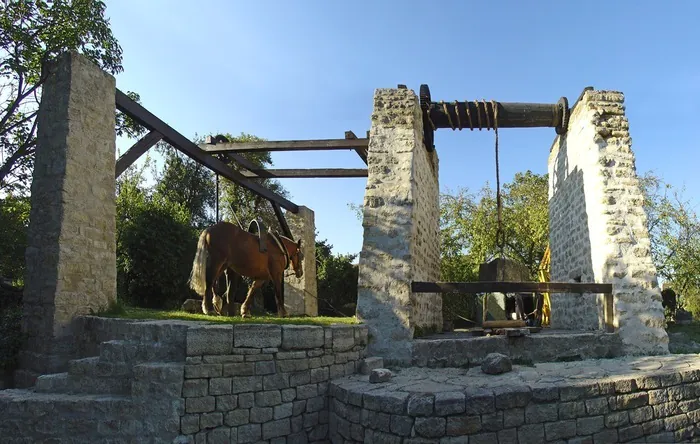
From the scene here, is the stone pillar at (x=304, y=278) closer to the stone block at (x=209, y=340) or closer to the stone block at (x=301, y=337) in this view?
the stone block at (x=301, y=337)

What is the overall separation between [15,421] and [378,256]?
399cm

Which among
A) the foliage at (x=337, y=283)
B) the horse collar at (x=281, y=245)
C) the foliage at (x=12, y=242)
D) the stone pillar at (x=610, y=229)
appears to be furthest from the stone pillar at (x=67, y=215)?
the foliage at (x=337, y=283)

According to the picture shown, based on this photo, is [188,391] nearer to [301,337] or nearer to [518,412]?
[301,337]

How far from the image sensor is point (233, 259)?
707 centimetres

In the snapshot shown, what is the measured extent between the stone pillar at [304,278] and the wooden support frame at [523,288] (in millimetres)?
5755

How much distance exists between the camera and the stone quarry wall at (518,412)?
13.2ft

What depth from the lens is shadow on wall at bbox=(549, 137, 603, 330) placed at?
6.86m

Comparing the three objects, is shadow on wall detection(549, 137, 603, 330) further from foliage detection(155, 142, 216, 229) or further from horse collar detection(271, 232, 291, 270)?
foliage detection(155, 142, 216, 229)

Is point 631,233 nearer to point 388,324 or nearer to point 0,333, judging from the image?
point 388,324

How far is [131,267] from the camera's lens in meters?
11.1

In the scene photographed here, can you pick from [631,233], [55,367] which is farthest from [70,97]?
[631,233]

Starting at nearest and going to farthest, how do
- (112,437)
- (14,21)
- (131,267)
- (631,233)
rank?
(112,437) < (631,233) < (14,21) < (131,267)

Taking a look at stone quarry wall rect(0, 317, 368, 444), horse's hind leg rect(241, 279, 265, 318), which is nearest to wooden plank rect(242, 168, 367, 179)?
horse's hind leg rect(241, 279, 265, 318)

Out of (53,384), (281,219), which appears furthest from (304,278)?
(53,384)
